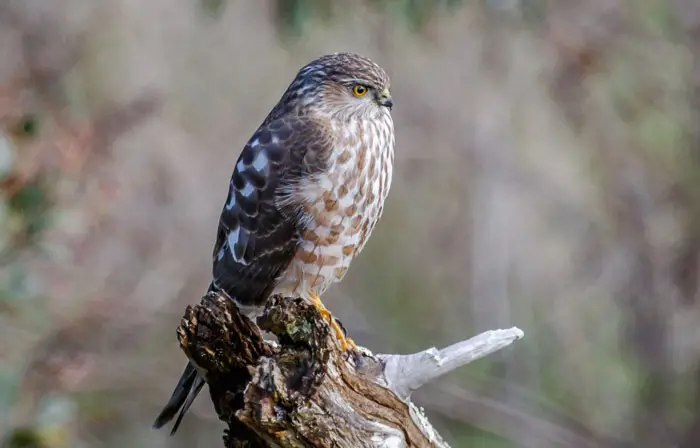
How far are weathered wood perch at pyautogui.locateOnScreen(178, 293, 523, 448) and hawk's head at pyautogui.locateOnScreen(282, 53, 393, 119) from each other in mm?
1285

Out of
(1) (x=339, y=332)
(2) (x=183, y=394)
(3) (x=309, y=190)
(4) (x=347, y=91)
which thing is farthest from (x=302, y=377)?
(4) (x=347, y=91)

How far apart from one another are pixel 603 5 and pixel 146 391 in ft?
14.7

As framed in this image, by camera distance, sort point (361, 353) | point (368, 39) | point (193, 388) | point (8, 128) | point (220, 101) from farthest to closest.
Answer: point (220, 101) < point (368, 39) < point (8, 128) < point (193, 388) < point (361, 353)

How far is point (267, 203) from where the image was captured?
12.7 feet

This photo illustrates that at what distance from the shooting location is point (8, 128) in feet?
14.1

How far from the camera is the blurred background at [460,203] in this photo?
22.0 feet

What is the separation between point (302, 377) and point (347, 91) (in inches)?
63.4

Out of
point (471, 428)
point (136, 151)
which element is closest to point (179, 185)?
point (136, 151)

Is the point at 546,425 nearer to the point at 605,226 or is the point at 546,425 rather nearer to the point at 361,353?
the point at 605,226

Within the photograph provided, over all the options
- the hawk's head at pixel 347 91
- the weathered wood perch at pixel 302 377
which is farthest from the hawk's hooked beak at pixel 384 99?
the weathered wood perch at pixel 302 377

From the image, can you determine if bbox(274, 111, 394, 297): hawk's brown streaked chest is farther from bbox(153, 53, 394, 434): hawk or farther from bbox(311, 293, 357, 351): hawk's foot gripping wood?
bbox(311, 293, 357, 351): hawk's foot gripping wood

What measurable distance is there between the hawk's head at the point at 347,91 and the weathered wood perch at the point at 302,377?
4.22 feet

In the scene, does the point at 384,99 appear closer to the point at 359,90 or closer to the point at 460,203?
the point at 359,90

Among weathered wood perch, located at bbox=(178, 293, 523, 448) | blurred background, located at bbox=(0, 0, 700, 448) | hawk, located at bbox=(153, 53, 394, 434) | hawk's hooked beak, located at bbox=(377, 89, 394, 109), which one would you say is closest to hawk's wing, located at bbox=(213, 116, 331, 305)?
hawk, located at bbox=(153, 53, 394, 434)
